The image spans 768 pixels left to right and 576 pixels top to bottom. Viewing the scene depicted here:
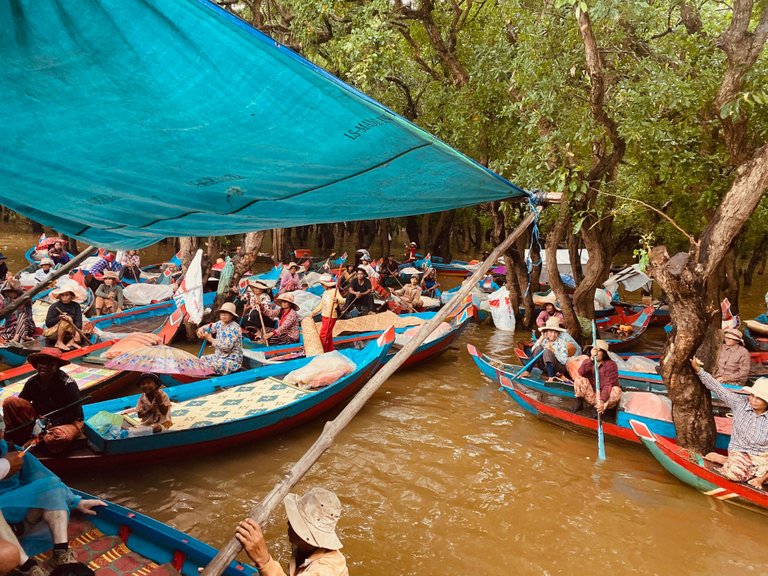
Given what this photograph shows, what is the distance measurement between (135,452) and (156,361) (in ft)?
3.58

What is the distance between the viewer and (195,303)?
8.94 meters

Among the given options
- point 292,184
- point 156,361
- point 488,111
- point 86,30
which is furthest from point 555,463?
point 488,111

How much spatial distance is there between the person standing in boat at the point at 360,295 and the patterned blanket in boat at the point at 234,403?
16.4ft

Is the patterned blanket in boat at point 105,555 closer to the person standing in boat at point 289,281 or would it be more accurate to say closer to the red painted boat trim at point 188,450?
the red painted boat trim at point 188,450

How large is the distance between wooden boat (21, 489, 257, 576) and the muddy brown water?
1.37 meters

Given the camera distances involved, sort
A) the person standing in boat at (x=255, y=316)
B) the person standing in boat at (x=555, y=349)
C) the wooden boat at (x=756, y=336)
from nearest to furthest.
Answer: the person standing in boat at (x=555, y=349), the person standing in boat at (x=255, y=316), the wooden boat at (x=756, y=336)

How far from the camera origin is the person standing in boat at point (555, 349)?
9.16 m

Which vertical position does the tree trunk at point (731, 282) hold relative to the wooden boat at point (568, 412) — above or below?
above

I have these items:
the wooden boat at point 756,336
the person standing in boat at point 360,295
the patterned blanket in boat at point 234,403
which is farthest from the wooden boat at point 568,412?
the wooden boat at point 756,336

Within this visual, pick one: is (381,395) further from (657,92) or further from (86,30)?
(86,30)

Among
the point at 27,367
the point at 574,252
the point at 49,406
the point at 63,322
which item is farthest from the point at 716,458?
the point at 63,322

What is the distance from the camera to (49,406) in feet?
18.5

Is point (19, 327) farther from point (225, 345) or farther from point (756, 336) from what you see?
point (756, 336)

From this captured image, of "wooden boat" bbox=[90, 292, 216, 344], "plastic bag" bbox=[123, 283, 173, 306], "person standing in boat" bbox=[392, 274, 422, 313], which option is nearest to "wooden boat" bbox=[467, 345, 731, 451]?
"person standing in boat" bbox=[392, 274, 422, 313]
